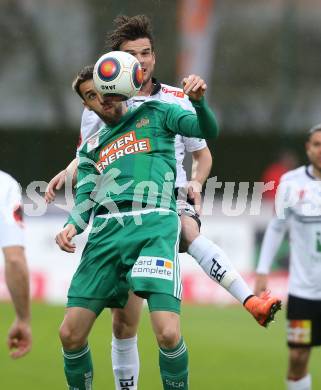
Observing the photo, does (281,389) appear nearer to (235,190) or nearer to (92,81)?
(92,81)

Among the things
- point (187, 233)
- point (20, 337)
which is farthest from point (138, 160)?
point (20, 337)

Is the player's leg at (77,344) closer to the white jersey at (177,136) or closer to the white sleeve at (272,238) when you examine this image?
the white jersey at (177,136)

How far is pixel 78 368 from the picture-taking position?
6.34 m

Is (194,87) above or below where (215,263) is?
above

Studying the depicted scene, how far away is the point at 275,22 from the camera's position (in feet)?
88.5

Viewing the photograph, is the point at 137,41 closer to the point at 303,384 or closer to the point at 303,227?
the point at 303,227

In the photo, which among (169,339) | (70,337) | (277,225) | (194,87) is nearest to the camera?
(194,87)

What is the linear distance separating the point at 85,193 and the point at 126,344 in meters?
1.17

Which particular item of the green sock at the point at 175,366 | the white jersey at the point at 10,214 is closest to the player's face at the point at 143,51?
the white jersey at the point at 10,214

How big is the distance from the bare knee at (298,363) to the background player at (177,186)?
1635 mm

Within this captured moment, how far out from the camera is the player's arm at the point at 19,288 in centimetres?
549

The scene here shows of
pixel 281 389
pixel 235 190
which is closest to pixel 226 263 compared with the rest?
pixel 281 389

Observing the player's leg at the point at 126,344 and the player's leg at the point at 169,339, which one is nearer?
the player's leg at the point at 169,339

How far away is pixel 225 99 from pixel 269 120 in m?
1.78
